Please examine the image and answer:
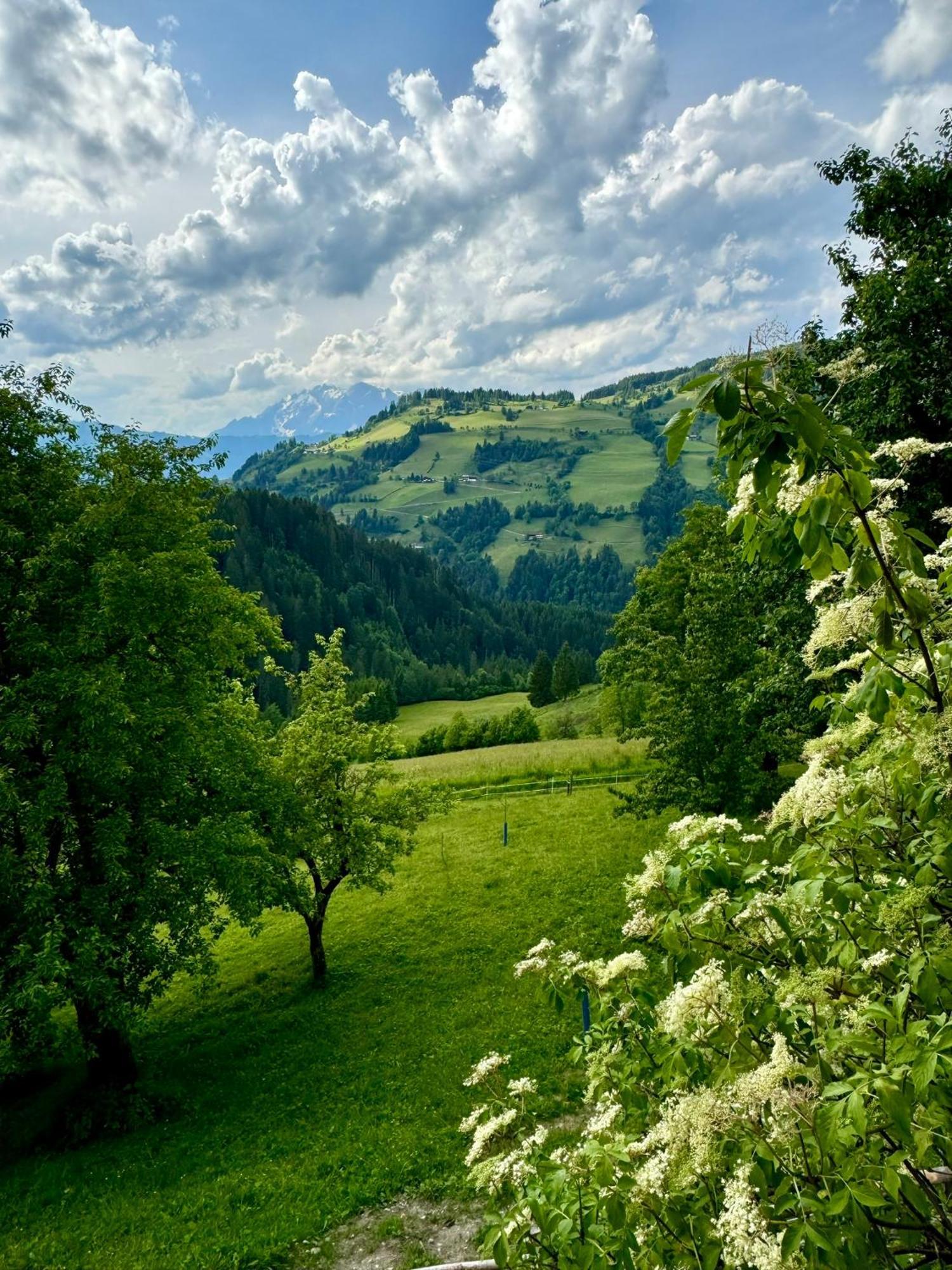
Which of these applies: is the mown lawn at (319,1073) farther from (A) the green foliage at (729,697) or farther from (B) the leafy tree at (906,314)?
(B) the leafy tree at (906,314)

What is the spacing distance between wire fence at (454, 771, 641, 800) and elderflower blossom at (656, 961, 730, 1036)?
4332 cm

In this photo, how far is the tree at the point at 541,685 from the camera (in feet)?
414

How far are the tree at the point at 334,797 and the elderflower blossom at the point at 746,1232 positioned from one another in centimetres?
1977

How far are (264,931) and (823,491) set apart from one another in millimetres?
33117

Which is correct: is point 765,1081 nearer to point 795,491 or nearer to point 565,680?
point 795,491

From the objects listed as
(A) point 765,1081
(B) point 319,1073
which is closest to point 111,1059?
(B) point 319,1073

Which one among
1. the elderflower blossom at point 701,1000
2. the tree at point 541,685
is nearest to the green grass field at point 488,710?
the tree at point 541,685

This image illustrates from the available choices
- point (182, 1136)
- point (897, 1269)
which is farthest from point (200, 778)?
point (897, 1269)

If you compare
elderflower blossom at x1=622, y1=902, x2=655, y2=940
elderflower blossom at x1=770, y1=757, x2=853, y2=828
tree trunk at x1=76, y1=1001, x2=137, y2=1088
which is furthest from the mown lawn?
elderflower blossom at x1=770, y1=757, x2=853, y2=828

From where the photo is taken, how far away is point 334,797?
2333 centimetres

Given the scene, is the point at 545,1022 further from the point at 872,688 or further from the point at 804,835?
the point at 872,688

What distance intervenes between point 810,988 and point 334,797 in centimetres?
2119

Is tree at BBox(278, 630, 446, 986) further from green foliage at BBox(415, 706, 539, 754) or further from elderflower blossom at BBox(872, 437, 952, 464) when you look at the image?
green foliage at BBox(415, 706, 539, 754)

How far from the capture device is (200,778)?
63.8 feet
